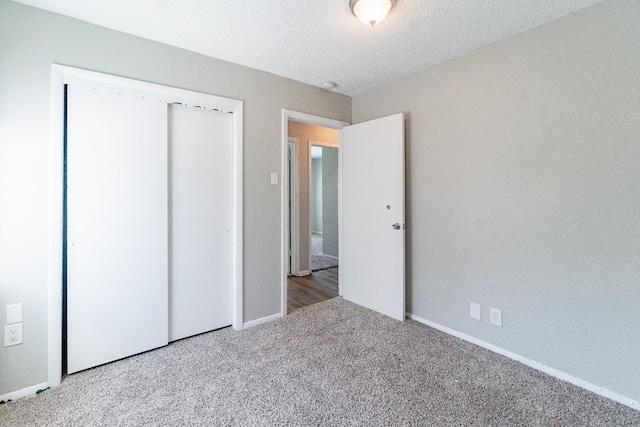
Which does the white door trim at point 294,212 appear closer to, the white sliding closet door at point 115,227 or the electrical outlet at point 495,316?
the white sliding closet door at point 115,227

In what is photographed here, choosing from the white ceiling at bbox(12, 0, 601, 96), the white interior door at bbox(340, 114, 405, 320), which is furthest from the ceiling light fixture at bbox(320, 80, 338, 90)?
the white interior door at bbox(340, 114, 405, 320)

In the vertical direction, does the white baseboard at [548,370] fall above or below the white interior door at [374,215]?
below

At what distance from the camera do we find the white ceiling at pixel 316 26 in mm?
1731

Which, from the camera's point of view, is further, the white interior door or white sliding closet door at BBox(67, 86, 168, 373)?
the white interior door

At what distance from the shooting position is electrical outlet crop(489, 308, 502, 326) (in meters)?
2.16

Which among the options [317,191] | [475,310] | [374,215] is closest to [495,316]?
[475,310]

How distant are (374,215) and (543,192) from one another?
1.39m

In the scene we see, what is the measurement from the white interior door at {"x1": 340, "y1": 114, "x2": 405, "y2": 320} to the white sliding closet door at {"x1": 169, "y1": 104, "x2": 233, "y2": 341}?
4.31 ft

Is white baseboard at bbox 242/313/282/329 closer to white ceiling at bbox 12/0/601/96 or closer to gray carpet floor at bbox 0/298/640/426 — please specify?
gray carpet floor at bbox 0/298/640/426

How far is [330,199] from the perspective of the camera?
18.5 ft

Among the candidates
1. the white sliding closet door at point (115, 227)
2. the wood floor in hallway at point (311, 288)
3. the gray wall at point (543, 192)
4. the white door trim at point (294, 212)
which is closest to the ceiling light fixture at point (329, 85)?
the gray wall at point (543, 192)

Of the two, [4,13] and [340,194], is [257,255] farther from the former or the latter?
[4,13]

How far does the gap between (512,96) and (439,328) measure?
1.97 m

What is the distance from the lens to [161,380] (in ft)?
6.04
